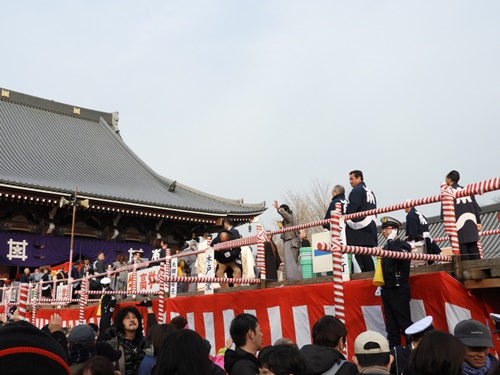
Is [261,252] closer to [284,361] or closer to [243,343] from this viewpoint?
[243,343]

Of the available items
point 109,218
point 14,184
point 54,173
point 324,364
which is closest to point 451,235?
point 324,364

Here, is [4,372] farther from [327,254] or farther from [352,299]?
[327,254]

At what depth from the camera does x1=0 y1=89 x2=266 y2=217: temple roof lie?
1872 cm

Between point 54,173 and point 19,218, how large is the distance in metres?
2.55

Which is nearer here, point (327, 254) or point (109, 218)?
point (327, 254)

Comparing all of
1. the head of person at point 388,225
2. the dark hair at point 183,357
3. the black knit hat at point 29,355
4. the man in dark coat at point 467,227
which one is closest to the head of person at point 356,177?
the head of person at point 388,225

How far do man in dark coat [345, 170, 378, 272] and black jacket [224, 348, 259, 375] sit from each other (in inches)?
135

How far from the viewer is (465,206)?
6.07 metres

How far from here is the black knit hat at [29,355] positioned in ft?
4.58

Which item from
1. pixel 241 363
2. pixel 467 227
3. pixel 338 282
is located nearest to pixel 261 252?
pixel 338 282

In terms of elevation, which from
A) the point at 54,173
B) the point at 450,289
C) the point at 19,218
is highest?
the point at 54,173

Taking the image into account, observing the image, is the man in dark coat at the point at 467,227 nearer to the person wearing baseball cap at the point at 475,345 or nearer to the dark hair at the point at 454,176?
the dark hair at the point at 454,176

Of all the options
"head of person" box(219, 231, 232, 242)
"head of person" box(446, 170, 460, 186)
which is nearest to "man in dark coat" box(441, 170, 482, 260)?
"head of person" box(446, 170, 460, 186)

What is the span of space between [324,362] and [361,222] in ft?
12.1
